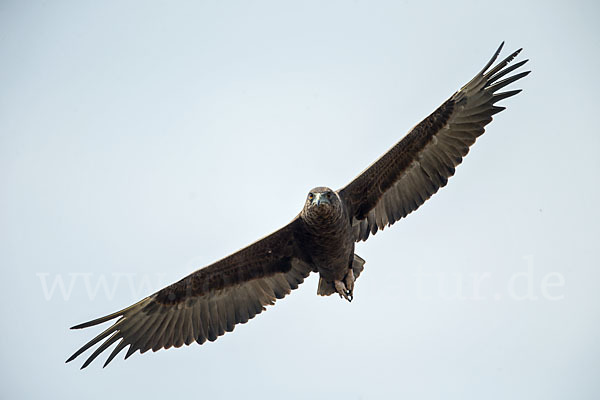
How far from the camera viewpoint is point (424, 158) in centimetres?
1232

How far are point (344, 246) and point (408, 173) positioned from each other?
1607 millimetres

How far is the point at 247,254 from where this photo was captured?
40.7 feet

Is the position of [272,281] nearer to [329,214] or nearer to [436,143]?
[329,214]

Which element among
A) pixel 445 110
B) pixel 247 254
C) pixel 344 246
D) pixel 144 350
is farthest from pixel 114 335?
pixel 445 110

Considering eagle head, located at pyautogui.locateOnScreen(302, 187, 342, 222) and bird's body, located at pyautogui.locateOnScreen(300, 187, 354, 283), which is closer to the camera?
eagle head, located at pyautogui.locateOnScreen(302, 187, 342, 222)

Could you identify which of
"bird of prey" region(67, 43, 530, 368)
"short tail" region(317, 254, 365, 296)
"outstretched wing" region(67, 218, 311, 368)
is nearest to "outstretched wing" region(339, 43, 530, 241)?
"bird of prey" region(67, 43, 530, 368)

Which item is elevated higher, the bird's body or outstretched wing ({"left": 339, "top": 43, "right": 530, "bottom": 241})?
outstretched wing ({"left": 339, "top": 43, "right": 530, "bottom": 241})

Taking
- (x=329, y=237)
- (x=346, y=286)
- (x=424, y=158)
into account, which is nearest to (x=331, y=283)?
(x=346, y=286)

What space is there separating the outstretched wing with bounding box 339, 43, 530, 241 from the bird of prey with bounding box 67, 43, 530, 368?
2 centimetres

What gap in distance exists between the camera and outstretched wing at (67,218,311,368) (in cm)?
1233

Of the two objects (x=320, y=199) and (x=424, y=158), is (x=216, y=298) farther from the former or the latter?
(x=424, y=158)

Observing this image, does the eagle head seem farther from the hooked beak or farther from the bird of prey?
the bird of prey

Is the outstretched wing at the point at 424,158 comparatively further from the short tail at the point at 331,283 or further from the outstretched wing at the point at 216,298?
the outstretched wing at the point at 216,298

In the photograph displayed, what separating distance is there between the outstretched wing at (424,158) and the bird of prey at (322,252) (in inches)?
0.6
